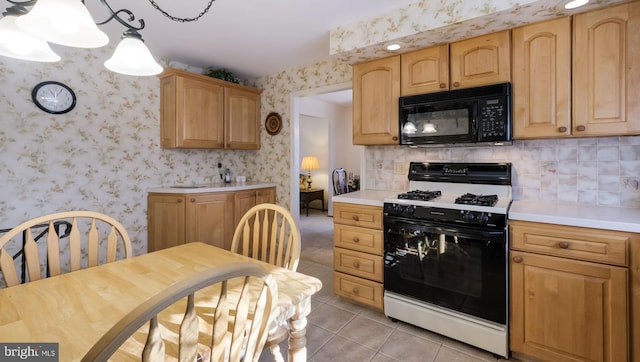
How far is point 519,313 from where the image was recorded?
1684mm

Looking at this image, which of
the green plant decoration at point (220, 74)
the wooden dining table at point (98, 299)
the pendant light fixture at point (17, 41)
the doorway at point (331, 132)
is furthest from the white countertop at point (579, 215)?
the doorway at point (331, 132)

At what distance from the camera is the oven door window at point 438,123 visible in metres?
2.02

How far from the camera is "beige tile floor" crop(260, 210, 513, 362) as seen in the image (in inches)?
69.2

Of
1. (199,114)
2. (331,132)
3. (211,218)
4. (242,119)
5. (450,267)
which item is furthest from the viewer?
(331,132)

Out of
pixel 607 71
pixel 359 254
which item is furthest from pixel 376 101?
pixel 607 71

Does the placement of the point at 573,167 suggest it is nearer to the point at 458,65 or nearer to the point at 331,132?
the point at 458,65

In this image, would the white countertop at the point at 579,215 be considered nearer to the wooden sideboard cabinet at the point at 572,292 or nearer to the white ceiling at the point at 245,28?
the wooden sideboard cabinet at the point at 572,292

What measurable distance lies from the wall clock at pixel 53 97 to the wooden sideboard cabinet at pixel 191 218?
109cm

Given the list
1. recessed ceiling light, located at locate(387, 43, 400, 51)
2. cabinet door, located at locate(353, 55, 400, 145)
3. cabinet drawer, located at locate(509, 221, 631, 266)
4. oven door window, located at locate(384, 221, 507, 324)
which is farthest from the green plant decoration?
cabinet drawer, located at locate(509, 221, 631, 266)

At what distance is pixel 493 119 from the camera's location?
6.27ft

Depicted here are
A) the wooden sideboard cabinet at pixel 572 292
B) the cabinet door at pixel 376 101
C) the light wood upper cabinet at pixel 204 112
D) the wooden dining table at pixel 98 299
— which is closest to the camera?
the wooden dining table at pixel 98 299

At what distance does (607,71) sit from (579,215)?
2.75 feet

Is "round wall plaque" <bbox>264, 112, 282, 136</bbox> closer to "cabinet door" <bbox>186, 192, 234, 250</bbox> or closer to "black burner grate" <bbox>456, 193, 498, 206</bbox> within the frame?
"cabinet door" <bbox>186, 192, 234, 250</bbox>

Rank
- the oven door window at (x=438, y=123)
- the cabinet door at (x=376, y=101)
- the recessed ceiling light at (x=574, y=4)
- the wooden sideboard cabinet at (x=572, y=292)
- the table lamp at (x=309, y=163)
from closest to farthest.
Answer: the wooden sideboard cabinet at (x=572, y=292) < the recessed ceiling light at (x=574, y=4) < the oven door window at (x=438, y=123) < the cabinet door at (x=376, y=101) < the table lamp at (x=309, y=163)
